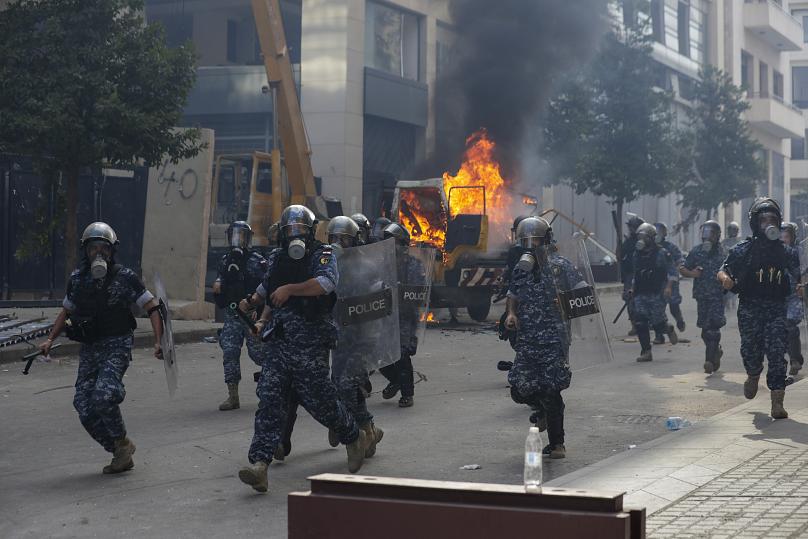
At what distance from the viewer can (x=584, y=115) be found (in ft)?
112

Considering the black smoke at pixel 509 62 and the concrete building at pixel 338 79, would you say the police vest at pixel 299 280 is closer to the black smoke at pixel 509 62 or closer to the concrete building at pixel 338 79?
the black smoke at pixel 509 62

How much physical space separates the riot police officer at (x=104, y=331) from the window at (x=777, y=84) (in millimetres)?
Answer: 63360

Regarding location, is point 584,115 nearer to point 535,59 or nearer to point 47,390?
point 535,59

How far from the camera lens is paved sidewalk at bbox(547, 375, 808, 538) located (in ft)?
17.9

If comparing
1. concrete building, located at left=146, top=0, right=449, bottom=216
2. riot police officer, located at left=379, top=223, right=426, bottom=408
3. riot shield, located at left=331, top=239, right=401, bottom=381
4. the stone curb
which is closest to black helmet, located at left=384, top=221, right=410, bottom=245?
riot police officer, located at left=379, top=223, right=426, bottom=408

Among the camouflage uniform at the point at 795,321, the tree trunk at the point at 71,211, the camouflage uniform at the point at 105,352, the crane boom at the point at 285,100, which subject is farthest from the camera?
the crane boom at the point at 285,100

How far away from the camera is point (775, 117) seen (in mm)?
59969

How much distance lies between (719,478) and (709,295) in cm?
680

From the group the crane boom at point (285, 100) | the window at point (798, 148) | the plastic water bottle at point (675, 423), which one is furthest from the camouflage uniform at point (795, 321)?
the window at point (798, 148)

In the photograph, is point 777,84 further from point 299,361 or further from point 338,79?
point 299,361

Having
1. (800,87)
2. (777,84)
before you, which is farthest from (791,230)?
(800,87)

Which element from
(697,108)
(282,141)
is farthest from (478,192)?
(697,108)

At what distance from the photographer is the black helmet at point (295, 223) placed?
6.99m

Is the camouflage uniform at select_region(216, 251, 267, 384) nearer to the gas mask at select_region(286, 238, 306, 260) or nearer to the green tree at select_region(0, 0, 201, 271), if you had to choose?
the gas mask at select_region(286, 238, 306, 260)
